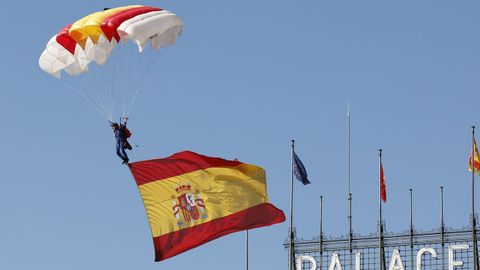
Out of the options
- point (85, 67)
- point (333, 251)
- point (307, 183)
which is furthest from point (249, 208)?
point (333, 251)

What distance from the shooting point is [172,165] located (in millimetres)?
68938

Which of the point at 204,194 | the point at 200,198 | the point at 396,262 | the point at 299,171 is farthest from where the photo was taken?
the point at 396,262

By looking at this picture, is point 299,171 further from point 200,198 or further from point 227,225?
point 227,225

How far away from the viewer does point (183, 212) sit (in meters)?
68.3

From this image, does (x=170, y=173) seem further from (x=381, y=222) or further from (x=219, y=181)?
(x=381, y=222)

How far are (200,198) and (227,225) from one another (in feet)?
5.20

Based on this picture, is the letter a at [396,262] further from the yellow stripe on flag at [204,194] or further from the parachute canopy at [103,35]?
the yellow stripe on flag at [204,194]

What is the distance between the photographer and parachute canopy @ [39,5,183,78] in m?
70.5

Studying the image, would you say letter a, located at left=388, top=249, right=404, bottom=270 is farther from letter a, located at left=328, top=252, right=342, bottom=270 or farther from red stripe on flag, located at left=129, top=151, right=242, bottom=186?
red stripe on flag, located at left=129, top=151, right=242, bottom=186

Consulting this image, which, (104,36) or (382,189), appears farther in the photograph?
(382,189)

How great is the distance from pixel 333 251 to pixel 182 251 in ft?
101

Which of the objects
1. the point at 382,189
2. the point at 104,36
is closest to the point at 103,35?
the point at 104,36

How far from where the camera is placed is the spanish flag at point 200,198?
67.9 meters

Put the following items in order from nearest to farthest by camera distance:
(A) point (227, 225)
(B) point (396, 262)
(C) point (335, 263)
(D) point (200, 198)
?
(A) point (227, 225), (D) point (200, 198), (B) point (396, 262), (C) point (335, 263)
